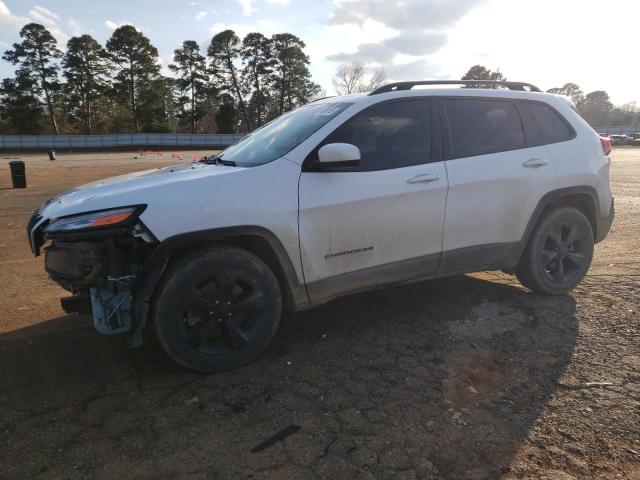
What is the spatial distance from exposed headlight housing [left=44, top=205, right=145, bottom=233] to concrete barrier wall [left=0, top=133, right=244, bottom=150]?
4717 centimetres

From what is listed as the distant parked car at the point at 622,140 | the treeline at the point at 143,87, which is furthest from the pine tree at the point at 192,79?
the distant parked car at the point at 622,140

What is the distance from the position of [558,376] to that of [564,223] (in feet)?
5.93

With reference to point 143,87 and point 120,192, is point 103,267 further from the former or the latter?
point 143,87

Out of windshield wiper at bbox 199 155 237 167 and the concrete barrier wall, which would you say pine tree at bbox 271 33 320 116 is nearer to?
the concrete barrier wall

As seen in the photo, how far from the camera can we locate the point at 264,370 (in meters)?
3.10

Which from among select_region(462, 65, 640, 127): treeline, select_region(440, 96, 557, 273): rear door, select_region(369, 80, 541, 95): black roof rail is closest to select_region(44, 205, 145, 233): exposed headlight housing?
select_region(369, 80, 541, 95): black roof rail

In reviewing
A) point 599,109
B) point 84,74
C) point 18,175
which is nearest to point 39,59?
point 84,74

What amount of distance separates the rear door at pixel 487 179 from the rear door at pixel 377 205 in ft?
0.46

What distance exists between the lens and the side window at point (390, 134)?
3369mm

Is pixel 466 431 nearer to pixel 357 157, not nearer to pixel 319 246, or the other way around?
pixel 319 246

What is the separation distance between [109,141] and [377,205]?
5544 centimetres

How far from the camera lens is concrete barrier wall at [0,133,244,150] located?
163 ft

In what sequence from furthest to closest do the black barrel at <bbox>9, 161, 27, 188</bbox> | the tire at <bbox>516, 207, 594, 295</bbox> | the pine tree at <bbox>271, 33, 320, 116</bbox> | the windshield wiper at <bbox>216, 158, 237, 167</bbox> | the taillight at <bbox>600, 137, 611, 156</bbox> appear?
the pine tree at <bbox>271, 33, 320, 116</bbox> < the black barrel at <bbox>9, 161, 27, 188</bbox> < the taillight at <bbox>600, 137, 611, 156</bbox> < the tire at <bbox>516, 207, 594, 295</bbox> < the windshield wiper at <bbox>216, 158, 237, 167</bbox>

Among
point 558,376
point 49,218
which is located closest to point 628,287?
point 558,376
